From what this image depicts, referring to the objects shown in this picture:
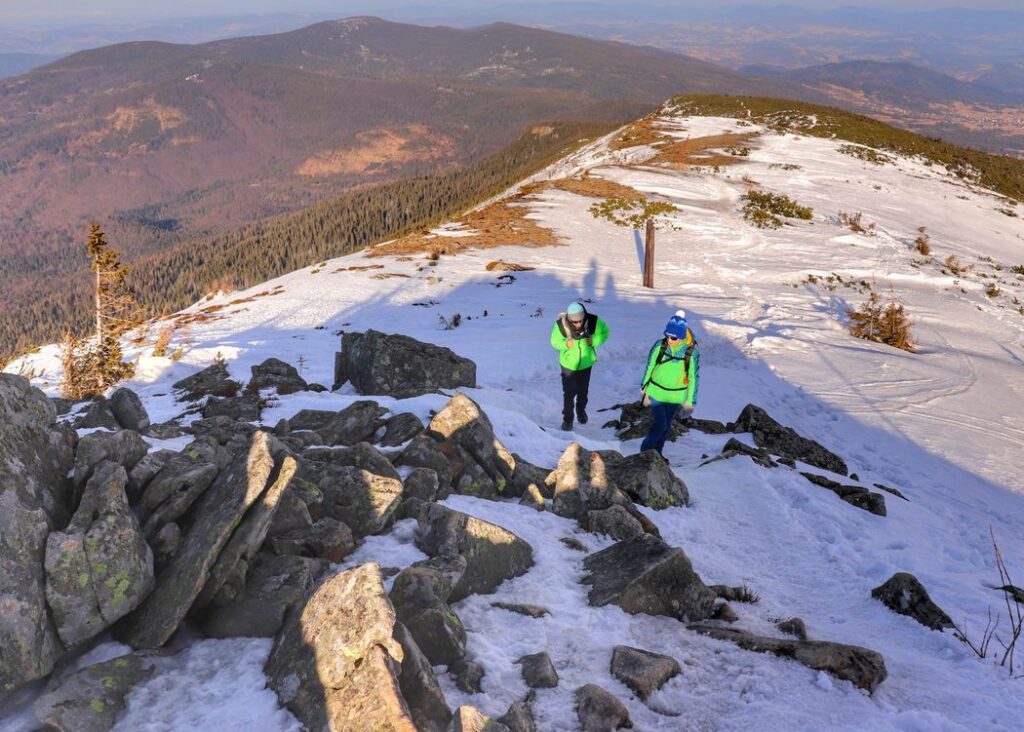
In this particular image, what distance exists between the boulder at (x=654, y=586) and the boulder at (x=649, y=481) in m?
2.32

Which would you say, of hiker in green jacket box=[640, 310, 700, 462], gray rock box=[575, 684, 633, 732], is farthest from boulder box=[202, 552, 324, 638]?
hiker in green jacket box=[640, 310, 700, 462]

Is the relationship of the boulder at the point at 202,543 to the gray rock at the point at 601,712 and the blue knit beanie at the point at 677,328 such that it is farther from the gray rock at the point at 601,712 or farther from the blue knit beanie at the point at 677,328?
the blue knit beanie at the point at 677,328

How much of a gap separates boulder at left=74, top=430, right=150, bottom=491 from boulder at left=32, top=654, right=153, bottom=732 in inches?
68.4

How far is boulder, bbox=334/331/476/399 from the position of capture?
12562mm

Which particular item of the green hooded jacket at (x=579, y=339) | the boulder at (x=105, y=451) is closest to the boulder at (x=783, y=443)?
the green hooded jacket at (x=579, y=339)

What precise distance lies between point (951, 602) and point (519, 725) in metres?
5.40

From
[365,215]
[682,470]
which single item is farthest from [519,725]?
[365,215]

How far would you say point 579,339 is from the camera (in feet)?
38.5

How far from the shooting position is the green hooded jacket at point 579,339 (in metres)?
11.7

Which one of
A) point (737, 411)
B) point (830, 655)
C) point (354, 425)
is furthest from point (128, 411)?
point (737, 411)

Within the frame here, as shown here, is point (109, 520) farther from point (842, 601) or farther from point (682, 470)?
point (682, 470)

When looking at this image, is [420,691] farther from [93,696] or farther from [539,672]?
[93,696]

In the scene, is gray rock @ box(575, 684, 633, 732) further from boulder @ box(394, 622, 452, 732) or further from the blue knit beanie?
the blue knit beanie

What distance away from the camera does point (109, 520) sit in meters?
4.21
